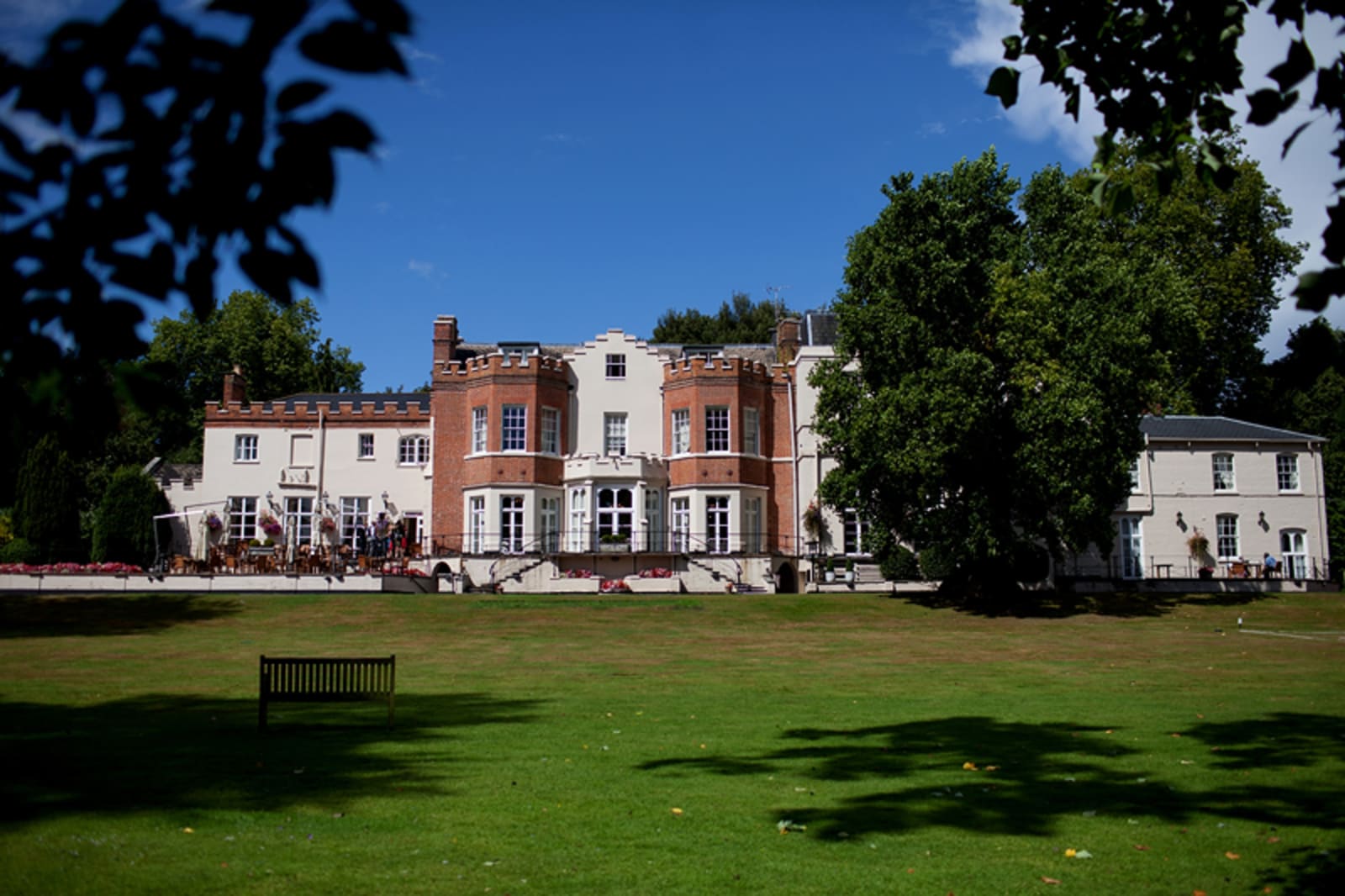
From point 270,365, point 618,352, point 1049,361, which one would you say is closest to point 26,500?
point 270,365

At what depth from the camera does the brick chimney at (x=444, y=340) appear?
47781 millimetres

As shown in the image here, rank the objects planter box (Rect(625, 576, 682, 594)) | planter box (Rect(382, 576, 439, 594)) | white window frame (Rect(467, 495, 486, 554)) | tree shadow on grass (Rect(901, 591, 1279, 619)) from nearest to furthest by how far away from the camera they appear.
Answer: tree shadow on grass (Rect(901, 591, 1279, 619)) → planter box (Rect(382, 576, 439, 594)) → planter box (Rect(625, 576, 682, 594)) → white window frame (Rect(467, 495, 486, 554))


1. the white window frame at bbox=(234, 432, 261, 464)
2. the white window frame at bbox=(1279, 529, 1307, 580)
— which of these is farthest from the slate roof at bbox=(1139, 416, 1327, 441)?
the white window frame at bbox=(234, 432, 261, 464)

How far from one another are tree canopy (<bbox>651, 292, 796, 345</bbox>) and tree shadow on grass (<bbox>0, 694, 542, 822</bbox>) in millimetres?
57783

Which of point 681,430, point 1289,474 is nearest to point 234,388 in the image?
point 681,430

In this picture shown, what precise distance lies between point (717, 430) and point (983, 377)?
13.5m

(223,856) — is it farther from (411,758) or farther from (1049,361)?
(1049,361)

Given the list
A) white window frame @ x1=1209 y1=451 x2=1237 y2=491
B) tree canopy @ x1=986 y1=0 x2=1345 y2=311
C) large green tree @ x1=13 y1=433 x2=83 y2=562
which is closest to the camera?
tree canopy @ x1=986 y1=0 x2=1345 y2=311

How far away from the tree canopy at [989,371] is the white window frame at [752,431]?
264 inches

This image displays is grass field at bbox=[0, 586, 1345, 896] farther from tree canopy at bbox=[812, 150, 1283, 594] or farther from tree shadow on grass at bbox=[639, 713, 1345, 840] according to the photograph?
tree canopy at bbox=[812, 150, 1283, 594]

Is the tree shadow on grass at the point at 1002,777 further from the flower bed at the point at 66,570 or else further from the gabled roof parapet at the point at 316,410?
the gabled roof parapet at the point at 316,410

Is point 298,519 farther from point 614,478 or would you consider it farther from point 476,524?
point 614,478

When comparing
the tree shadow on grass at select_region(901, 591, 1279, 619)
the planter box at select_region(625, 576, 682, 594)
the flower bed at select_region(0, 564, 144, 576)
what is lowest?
the tree shadow on grass at select_region(901, 591, 1279, 619)

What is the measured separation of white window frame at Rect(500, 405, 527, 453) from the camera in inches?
1750
